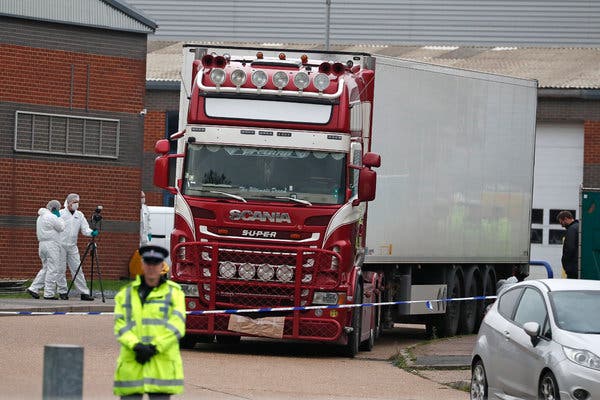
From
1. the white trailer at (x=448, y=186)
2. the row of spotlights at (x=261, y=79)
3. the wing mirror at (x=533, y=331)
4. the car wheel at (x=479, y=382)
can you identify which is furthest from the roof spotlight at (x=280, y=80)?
the wing mirror at (x=533, y=331)

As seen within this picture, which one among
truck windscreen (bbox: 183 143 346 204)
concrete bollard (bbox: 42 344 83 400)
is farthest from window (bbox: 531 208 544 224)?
concrete bollard (bbox: 42 344 83 400)

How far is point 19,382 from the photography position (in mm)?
13914

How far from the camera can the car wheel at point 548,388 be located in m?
13.0

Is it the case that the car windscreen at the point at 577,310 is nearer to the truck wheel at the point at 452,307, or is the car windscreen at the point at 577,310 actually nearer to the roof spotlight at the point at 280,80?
the roof spotlight at the point at 280,80

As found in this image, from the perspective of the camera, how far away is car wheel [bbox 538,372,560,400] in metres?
13.0

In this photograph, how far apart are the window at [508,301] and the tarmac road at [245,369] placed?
1.36 meters

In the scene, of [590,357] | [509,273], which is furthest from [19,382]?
[509,273]

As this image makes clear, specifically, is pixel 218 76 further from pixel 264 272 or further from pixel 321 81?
pixel 264 272

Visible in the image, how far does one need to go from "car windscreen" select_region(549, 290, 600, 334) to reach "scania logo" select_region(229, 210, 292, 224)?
18.2 ft

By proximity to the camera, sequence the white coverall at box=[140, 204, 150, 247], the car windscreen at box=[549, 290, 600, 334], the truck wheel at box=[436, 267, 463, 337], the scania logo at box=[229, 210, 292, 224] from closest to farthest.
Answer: the car windscreen at box=[549, 290, 600, 334] < the scania logo at box=[229, 210, 292, 224] < the truck wheel at box=[436, 267, 463, 337] < the white coverall at box=[140, 204, 150, 247]

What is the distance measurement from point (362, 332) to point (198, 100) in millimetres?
3758

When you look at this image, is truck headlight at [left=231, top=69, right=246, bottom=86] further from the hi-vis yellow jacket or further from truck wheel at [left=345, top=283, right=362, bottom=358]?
the hi-vis yellow jacket

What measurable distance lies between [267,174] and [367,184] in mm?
1256

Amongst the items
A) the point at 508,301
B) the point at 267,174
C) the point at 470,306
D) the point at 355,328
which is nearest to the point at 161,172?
the point at 267,174
